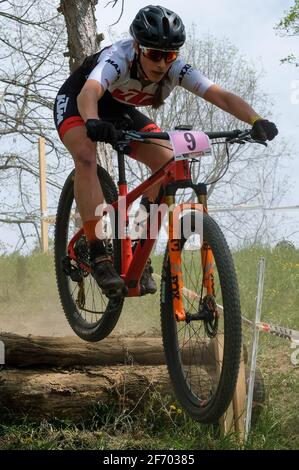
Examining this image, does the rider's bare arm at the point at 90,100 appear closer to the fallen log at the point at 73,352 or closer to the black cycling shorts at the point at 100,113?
the black cycling shorts at the point at 100,113

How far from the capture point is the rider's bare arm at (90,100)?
12.7ft

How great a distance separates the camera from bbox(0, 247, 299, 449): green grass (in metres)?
4.77

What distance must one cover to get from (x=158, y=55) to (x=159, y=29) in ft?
0.58

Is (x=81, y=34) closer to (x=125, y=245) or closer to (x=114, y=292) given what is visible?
(x=125, y=245)

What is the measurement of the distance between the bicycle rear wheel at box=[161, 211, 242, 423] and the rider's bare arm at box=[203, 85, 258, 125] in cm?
80

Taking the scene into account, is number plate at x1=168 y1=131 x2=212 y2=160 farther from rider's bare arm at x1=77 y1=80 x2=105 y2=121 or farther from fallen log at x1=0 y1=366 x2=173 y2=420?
fallen log at x1=0 y1=366 x2=173 y2=420

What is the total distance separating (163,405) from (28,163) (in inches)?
536

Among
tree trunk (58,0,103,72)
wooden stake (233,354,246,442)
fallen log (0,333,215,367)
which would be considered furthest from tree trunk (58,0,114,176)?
wooden stake (233,354,246,442)

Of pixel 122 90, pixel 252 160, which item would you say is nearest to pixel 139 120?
pixel 122 90

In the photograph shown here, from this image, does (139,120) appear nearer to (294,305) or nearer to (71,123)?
(71,123)

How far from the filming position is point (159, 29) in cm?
381

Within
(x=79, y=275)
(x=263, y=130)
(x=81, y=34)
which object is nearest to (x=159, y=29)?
(x=263, y=130)

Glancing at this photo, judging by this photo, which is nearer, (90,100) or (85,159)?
(90,100)

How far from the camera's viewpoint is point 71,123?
4434 mm
